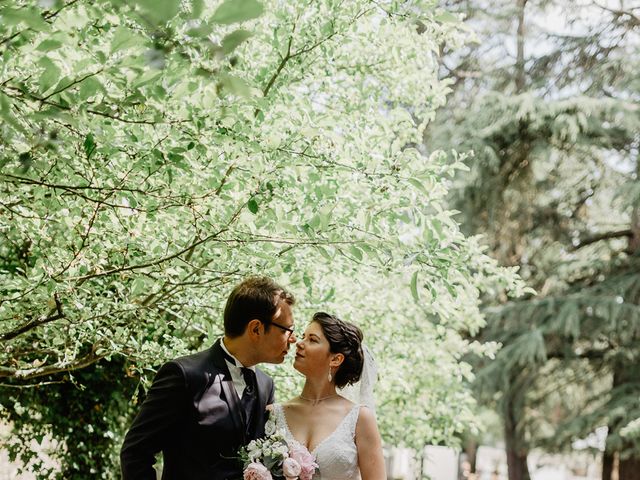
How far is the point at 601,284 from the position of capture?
1211 cm

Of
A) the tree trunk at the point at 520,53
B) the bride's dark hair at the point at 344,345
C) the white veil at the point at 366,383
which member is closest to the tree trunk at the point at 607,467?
the tree trunk at the point at 520,53

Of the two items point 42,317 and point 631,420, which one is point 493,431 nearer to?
point 631,420

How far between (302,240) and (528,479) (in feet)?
47.5

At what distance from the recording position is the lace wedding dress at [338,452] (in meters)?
3.34

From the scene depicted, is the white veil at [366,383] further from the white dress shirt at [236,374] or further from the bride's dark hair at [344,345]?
the white dress shirt at [236,374]

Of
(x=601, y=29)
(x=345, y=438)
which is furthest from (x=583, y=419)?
(x=345, y=438)

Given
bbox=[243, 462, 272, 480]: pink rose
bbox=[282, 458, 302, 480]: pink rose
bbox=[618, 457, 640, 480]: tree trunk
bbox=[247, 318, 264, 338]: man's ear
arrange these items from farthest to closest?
bbox=[618, 457, 640, 480]: tree trunk
bbox=[282, 458, 302, 480]: pink rose
bbox=[247, 318, 264, 338]: man's ear
bbox=[243, 462, 272, 480]: pink rose

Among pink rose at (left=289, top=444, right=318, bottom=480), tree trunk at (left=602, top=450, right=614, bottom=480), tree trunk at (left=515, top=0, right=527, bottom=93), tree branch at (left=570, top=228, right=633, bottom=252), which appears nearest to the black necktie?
pink rose at (left=289, top=444, right=318, bottom=480)

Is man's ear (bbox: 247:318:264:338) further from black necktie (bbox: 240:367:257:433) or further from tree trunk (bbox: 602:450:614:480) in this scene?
tree trunk (bbox: 602:450:614:480)

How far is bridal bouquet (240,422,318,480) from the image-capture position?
9.56 feet

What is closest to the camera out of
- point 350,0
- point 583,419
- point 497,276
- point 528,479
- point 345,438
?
point 345,438

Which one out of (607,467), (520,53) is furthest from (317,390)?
(520,53)

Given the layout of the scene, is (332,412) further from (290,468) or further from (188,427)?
(188,427)

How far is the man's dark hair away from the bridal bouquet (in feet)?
1.45
